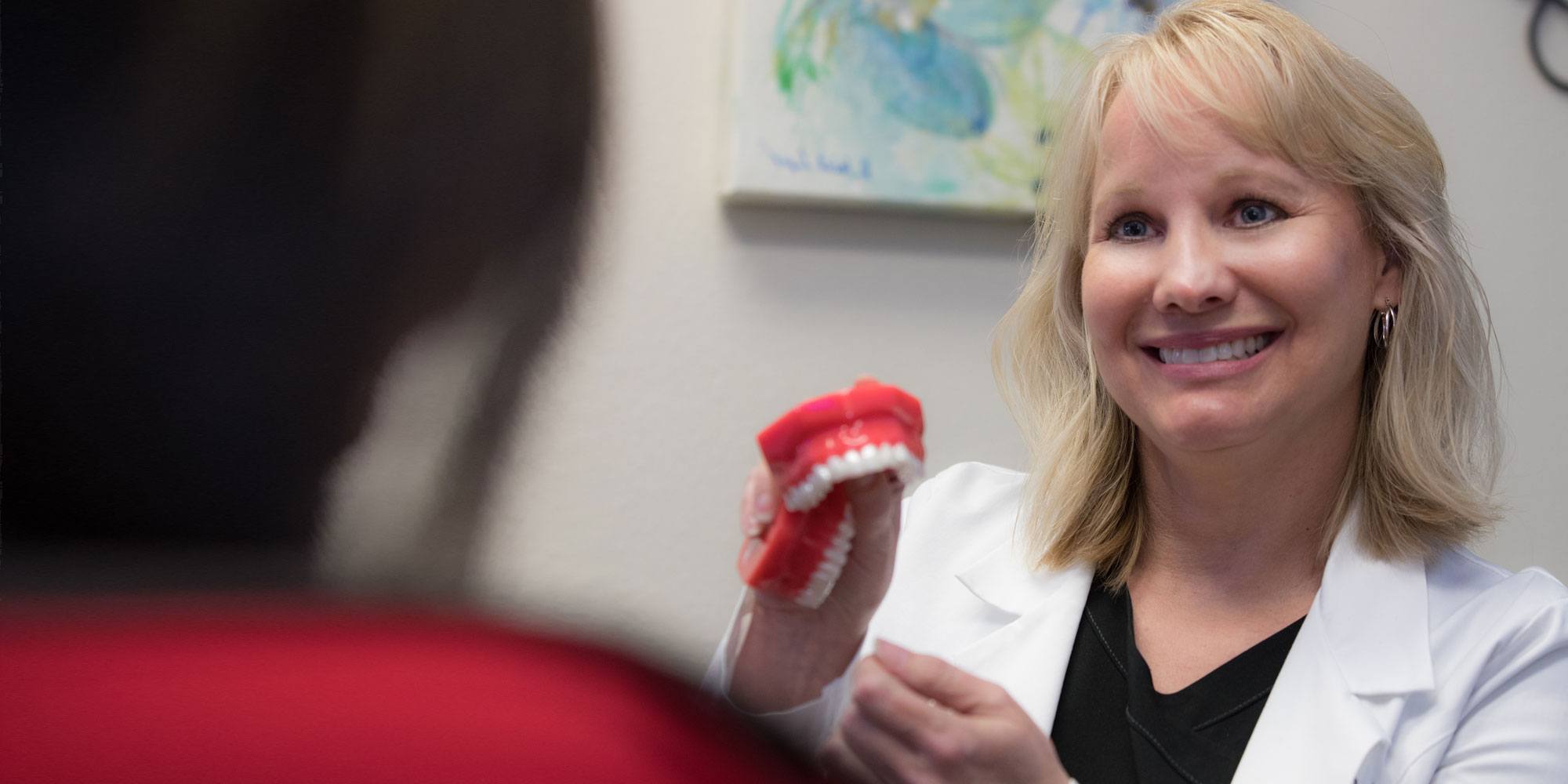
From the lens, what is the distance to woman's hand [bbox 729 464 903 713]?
47cm

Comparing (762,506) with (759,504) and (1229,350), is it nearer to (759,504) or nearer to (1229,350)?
(759,504)

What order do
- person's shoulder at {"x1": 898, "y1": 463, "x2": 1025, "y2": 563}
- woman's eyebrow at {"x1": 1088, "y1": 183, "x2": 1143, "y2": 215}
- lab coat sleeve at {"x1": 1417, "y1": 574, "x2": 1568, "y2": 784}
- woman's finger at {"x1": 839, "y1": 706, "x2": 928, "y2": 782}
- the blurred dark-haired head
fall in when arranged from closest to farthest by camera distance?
the blurred dark-haired head → woman's finger at {"x1": 839, "y1": 706, "x2": 928, "y2": 782} → lab coat sleeve at {"x1": 1417, "y1": 574, "x2": 1568, "y2": 784} → woman's eyebrow at {"x1": 1088, "y1": 183, "x2": 1143, "y2": 215} → person's shoulder at {"x1": 898, "y1": 463, "x2": 1025, "y2": 563}

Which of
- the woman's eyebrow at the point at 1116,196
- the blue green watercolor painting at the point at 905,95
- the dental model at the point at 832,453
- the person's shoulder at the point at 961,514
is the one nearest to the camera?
the dental model at the point at 832,453

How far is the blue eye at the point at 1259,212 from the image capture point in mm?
820

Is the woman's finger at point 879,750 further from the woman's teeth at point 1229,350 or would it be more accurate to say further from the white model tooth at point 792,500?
the woman's teeth at point 1229,350

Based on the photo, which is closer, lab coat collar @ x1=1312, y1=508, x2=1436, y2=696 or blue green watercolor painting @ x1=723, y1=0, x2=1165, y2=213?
lab coat collar @ x1=1312, y1=508, x2=1436, y2=696

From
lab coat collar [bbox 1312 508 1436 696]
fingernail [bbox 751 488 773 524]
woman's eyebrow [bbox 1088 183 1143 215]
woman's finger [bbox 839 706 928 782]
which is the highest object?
woman's eyebrow [bbox 1088 183 1143 215]

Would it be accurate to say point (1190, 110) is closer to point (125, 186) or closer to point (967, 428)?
point (967, 428)

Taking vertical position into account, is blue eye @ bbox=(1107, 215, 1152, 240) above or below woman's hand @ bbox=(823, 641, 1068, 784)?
above

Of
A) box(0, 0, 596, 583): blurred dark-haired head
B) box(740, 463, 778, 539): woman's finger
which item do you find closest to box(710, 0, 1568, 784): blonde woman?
box(740, 463, 778, 539): woman's finger

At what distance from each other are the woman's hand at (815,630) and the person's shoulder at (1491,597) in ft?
1.61

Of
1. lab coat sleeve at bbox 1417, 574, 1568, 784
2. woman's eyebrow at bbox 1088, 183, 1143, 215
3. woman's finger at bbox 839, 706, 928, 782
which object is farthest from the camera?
woman's eyebrow at bbox 1088, 183, 1143, 215

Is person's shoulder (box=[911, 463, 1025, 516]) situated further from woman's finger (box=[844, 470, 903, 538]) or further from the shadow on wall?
woman's finger (box=[844, 470, 903, 538])

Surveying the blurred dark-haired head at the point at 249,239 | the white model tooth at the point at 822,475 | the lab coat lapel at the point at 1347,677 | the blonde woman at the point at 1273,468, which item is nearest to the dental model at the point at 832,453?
the white model tooth at the point at 822,475
